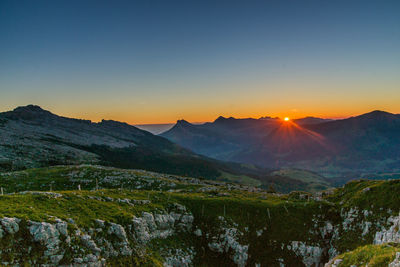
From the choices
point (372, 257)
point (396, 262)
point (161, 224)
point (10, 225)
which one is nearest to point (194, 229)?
point (161, 224)

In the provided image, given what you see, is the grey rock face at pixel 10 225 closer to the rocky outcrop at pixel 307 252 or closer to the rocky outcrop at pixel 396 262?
the rocky outcrop at pixel 396 262

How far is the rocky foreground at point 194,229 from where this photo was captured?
24203 mm

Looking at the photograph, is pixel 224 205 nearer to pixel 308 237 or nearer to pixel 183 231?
pixel 183 231

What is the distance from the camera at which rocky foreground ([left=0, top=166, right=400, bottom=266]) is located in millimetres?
24203

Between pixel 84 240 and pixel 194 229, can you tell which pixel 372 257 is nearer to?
pixel 194 229

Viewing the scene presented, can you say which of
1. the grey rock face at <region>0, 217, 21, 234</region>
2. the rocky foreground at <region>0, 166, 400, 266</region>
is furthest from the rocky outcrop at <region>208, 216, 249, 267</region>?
the grey rock face at <region>0, 217, 21, 234</region>

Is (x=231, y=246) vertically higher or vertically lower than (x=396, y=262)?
lower

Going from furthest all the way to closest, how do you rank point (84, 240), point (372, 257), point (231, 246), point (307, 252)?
1. point (307, 252)
2. point (231, 246)
3. point (84, 240)
4. point (372, 257)

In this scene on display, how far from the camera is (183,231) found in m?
45.2

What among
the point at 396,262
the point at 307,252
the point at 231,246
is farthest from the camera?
the point at 307,252

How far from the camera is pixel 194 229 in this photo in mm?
46719

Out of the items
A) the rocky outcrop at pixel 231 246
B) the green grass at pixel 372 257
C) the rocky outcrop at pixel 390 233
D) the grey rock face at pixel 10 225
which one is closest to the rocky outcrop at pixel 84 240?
the grey rock face at pixel 10 225

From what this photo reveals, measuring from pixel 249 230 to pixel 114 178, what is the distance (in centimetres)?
5133

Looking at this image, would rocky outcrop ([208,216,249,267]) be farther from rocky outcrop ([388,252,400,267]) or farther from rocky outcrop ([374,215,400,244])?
rocky outcrop ([388,252,400,267])
